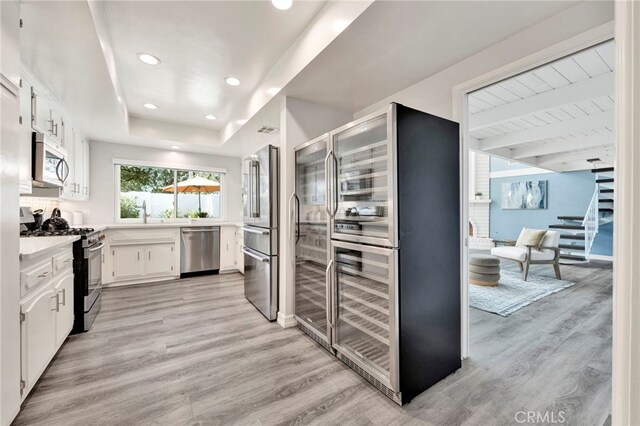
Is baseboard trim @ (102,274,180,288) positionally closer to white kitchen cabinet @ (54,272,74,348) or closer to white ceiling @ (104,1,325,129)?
white kitchen cabinet @ (54,272,74,348)

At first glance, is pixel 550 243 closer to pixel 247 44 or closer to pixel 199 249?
pixel 247 44

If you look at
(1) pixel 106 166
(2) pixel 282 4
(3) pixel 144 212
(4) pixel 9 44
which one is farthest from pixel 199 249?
(2) pixel 282 4

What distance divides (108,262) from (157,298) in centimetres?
114

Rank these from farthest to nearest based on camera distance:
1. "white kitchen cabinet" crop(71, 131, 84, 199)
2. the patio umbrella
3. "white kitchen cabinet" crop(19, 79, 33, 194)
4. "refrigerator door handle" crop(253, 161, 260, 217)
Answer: the patio umbrella < "white kitchen cabinet" crop(71, 131, 84, 199) < "refrigerator door handle" crop(253, 161, 260, 217) < "white kitchen cabinet" crop(19, 79, 33, 194)

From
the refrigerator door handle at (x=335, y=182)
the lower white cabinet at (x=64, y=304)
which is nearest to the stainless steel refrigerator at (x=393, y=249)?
the refrigerator door handle at (x=335, y=182)

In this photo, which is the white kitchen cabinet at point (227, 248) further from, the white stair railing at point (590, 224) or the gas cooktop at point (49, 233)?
the white stair railing at point (590, 224)

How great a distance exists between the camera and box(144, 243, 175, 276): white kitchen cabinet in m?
4.47

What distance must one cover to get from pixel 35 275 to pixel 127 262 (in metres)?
2.79

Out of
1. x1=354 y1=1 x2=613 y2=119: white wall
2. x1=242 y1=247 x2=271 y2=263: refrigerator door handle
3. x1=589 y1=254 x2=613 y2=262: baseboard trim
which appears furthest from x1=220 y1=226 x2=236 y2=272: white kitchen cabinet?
x1=589 y1=254 x2=613 y2=262: baseboard trim

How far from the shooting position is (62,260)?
7.43ft

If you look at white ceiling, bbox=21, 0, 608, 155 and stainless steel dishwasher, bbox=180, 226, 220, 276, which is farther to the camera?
stainless steel dishwasher, bbox=180, 226, 220, 276

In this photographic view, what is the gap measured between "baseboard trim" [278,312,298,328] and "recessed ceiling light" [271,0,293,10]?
269 centimetres

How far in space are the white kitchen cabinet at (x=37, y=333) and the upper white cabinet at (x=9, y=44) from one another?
49.2 inches

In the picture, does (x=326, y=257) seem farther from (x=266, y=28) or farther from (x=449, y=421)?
(x=266, y=28)
